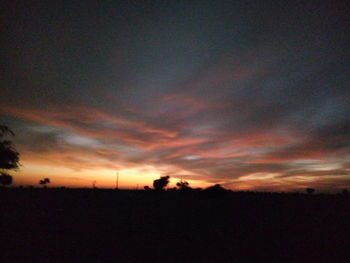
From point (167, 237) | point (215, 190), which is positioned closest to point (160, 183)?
point (215, 190)

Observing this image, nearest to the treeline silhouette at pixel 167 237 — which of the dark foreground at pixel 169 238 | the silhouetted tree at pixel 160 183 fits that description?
the dark foreground at pixel 169 238

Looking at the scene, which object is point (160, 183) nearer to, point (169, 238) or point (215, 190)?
point (215, 190)

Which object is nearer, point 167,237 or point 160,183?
point 167,237

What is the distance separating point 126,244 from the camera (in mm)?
16969

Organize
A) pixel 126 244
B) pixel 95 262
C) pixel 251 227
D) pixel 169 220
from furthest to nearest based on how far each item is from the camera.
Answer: pixel 169 220 → pixel 251 227 → pixel 126 244 → pixel 95 262

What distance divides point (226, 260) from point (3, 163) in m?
25.3

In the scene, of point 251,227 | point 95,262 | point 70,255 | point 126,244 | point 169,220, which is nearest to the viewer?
point 95,262

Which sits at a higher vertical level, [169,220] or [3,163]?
[3,163]

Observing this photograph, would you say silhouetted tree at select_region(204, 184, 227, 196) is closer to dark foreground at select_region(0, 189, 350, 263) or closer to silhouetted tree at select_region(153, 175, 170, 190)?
dark foreground at select_region(0, 189, 350, 263)

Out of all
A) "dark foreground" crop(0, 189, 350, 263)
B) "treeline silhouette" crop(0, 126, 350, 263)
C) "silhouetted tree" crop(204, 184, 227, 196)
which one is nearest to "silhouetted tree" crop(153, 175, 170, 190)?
"silhouetted tree" crop(204, 184, 227, 196)

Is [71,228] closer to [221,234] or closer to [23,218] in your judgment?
[23,218]

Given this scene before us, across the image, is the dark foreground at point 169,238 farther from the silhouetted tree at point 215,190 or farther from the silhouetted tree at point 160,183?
the silhouetted tree at point 160,183

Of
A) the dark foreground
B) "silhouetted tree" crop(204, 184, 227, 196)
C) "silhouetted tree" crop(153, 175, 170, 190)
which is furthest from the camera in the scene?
"silhouetted tree" crop(153, 175, 170, 190)

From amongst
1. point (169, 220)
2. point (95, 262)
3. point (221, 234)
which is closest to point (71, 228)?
point (95, 262)
